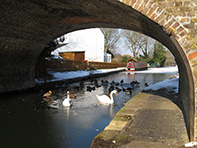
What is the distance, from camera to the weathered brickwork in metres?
3.71

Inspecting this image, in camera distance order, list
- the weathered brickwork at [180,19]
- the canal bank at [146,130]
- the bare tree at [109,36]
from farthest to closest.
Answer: the bare tree at [109,36] → the canal bank at [146,130] → the weathered brickwork at [180,19]

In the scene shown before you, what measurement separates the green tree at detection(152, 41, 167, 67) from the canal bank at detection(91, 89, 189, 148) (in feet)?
187

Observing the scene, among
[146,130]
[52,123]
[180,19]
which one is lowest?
[52,123]

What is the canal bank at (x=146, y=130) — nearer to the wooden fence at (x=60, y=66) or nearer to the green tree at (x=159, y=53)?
the wooden fence at (x=60, y=66)

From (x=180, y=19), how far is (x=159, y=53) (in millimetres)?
59445

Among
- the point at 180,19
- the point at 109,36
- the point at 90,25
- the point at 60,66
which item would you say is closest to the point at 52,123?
the point at 180,19

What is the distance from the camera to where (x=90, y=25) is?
33.4 feet

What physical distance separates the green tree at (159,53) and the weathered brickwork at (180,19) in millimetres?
58511

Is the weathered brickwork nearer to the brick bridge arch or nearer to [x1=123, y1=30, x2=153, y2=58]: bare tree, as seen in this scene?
the brick bridge arch

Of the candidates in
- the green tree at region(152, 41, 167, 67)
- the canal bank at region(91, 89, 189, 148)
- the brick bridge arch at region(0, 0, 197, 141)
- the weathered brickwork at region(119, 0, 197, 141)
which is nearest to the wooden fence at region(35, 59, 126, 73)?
the brick bridge arch at region(0, 0, 197, 141)

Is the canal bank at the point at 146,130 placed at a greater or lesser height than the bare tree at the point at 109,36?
lesser

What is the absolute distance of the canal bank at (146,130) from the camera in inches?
152

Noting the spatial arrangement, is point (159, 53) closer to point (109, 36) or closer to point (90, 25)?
point (109, 36)

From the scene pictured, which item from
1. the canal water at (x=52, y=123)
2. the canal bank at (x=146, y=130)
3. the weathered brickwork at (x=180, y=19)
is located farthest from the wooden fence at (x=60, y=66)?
the weathered brickwork at (x=180, y=19)
